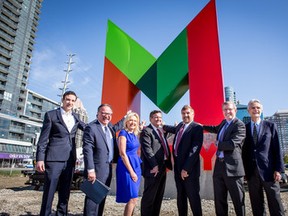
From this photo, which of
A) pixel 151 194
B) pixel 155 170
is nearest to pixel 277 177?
pixel 155 170

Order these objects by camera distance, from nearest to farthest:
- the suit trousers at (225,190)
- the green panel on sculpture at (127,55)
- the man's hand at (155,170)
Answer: the suit trousers at (225,190), the man's hand at (155,170), the green panel on sculpture at (127,55)

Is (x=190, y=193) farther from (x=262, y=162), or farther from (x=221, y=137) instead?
(x=262, y=162)

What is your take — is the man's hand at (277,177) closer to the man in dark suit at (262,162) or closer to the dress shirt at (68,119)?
the man in dark suit at (262,162)

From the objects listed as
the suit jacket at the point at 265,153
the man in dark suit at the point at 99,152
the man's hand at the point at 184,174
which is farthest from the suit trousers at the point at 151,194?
the suit jacket at the point at 265,153

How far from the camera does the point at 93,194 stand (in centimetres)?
278

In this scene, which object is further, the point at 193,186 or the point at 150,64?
the point at 150,64

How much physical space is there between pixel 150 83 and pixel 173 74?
2.75 feet

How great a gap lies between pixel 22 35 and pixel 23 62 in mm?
7981

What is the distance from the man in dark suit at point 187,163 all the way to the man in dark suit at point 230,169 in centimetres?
33

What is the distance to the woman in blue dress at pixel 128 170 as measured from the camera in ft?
9.62

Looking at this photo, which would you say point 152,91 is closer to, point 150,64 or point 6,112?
point 150,64

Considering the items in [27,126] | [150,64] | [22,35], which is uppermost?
[22,35]

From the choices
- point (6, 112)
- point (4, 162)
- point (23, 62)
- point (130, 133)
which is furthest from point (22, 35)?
point (130, 133)

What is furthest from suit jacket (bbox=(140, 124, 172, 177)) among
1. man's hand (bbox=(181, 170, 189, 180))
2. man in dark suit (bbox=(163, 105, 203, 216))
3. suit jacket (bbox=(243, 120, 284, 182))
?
suit jacket (bbox=(243, 120, 284, 182))
